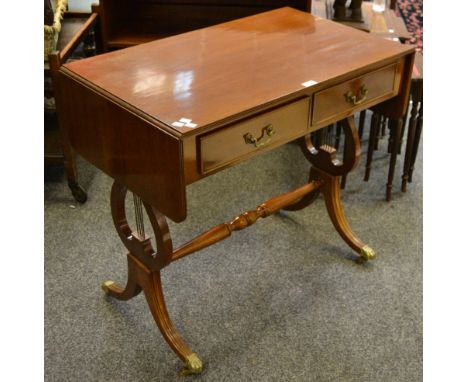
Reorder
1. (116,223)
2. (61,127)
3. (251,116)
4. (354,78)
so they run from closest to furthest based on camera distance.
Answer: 1. (251,116)
2. (354,78)
3. (116,223)
4. (61,127)

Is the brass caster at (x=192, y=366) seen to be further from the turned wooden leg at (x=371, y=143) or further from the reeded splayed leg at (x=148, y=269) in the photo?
the turned wooden leg at (x=371, y=143)

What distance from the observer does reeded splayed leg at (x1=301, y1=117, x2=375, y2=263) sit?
7.16 ft

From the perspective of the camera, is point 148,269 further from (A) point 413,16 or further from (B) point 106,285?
(A) point 413,16

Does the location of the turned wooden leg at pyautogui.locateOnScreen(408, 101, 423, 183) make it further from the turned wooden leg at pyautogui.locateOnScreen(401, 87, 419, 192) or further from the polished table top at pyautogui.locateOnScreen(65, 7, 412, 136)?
the polished table top at pyautogui.locateOnScreen(65, 7, 412, 136)

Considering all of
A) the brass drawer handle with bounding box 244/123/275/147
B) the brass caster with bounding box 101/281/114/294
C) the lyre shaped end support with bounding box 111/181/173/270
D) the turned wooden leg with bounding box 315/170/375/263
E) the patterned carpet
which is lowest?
the brass caster with bounding box 101/281/114/294

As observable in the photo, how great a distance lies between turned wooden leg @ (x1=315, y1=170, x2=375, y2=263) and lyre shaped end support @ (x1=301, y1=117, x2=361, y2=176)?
0.15 feet

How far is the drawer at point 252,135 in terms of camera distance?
1503mm

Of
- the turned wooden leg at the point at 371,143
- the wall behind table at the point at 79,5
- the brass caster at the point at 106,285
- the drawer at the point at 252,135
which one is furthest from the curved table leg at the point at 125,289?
the wall behind table at the point at 79,5

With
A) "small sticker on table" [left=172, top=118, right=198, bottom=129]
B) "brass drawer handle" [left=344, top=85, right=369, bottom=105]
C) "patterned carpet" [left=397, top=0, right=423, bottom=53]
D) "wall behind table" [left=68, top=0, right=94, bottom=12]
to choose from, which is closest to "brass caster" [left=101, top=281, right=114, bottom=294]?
"small sticker on table" [left=172, top=118, right=198, bottom=129]

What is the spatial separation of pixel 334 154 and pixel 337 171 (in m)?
0.06

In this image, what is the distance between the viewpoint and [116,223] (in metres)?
1.93

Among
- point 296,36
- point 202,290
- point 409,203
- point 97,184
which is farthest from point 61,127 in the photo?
point 409,203

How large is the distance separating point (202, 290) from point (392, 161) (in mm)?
965

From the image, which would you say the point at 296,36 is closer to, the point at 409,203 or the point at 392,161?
the point at 392,161
